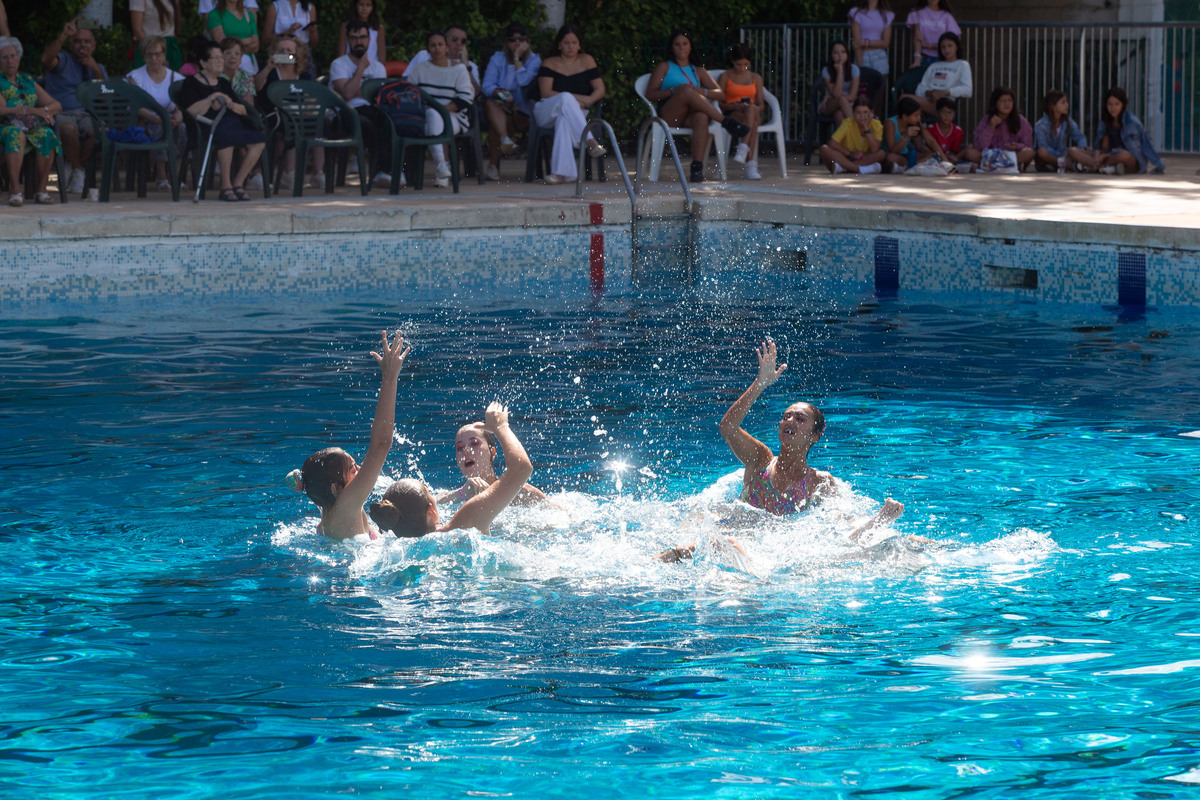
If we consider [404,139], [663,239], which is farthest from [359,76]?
[663,239]

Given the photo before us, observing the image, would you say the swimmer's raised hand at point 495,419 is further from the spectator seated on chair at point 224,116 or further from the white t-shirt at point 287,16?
the white t-shirt at point 287,16

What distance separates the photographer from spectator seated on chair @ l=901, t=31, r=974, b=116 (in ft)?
49.6

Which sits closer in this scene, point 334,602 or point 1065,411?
point 334,602

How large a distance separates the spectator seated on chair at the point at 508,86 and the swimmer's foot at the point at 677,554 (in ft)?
31.1

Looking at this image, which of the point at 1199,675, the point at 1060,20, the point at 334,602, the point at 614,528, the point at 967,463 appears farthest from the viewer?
the point at 1060,20

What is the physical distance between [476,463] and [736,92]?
9622 millimetres

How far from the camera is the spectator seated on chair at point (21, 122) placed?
11.6 metres

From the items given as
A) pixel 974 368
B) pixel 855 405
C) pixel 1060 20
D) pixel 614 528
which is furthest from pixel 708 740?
pixel 1060 20

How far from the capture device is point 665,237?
41.4 feet

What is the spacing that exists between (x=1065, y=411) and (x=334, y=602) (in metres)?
4.39

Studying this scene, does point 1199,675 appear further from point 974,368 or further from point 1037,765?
point 974,368

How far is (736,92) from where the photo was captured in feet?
48.4

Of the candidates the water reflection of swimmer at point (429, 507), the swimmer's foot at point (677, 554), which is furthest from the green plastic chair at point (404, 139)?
the swimmer's foot at point (677, 554)

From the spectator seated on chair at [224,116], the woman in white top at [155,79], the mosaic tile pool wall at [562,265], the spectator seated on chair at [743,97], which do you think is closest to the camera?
the mosaic tile pool wall at [562,265]
